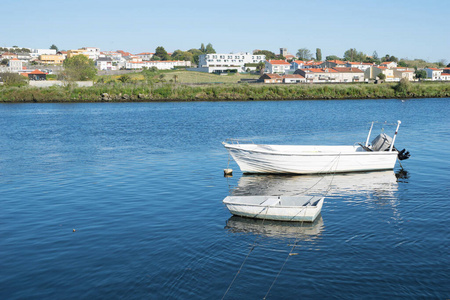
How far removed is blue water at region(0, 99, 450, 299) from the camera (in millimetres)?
13867

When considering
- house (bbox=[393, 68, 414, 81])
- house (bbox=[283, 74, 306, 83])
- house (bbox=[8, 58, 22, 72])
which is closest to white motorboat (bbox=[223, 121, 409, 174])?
house (bbox=[283, 74, 306, 83])

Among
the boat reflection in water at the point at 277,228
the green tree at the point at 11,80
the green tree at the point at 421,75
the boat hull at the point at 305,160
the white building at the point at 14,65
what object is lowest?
the boat reflection in water at the point at 277,228

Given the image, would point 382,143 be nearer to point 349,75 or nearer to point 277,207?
point 277,207

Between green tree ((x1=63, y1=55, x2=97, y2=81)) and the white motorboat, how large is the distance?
94.2 metres

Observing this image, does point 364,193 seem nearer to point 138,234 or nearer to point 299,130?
point 138,234

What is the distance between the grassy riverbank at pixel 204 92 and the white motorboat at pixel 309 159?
70.7 m

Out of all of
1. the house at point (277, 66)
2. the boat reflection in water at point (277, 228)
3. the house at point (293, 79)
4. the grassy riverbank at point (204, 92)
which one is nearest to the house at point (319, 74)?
the house at point (293, 79)

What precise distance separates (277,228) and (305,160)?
9.98 metres

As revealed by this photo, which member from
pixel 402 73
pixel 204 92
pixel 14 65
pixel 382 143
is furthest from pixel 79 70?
pixel 402 73

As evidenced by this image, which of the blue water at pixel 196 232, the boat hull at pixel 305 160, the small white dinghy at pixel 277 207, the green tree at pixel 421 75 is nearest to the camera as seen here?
the blue water at pixel 196 232

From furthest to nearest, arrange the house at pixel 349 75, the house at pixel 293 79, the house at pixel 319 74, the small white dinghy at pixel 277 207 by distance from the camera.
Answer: the house at pixel 349 75 → the house at pixel 319 74 → the house at pixel 293 79 → the small white dinghy at pixel 277 207

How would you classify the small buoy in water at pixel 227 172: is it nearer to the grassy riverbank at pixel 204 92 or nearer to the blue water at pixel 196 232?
the blue water at pixel 196 232

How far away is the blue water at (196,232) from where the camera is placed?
45.5ft

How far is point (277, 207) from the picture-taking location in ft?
63.3
